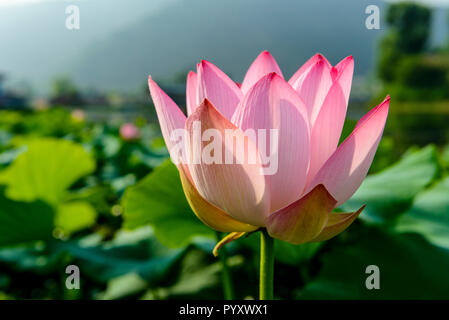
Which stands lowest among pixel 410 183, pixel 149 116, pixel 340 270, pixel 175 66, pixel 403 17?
pixel 340 270

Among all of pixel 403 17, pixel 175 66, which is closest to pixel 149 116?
pixel 403 17

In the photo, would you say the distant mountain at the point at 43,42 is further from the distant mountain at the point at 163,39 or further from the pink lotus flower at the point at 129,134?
the pink lotus flower at the point at 129,134

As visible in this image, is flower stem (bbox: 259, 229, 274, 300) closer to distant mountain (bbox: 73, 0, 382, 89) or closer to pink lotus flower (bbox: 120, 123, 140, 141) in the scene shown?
pink lotus flower (bbox: 120, 123, 140, 141)

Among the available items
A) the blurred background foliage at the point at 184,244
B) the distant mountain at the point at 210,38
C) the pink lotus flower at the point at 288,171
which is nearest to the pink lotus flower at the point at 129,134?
the blurred background foliage at the point at 184,244

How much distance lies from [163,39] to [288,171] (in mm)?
59310

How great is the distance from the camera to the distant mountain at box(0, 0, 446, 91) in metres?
44.7

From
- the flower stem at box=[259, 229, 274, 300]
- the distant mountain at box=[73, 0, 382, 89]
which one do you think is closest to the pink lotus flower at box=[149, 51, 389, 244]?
the flower stem at box=[259, 229, 274, 300]

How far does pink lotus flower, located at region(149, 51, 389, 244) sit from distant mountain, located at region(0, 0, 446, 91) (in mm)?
43117

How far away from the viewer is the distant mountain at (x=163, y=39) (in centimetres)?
4466

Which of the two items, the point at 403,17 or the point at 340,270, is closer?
the point at 340,270

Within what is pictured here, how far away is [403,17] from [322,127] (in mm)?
25450

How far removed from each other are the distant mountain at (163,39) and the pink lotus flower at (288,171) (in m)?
43.1

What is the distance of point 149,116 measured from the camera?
9742mm
